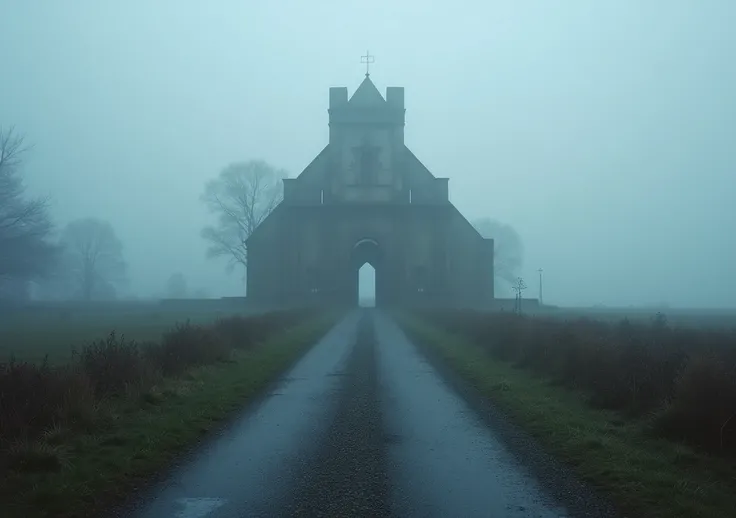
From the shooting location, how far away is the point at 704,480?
25.5ft

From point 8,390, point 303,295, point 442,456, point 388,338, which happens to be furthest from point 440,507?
point 303,295

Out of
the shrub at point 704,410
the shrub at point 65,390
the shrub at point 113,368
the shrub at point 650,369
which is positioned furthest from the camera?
the shrub at point 113,368

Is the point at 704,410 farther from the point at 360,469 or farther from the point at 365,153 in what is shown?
the point at 365,153

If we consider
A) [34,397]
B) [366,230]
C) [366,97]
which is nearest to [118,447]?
[34,397]

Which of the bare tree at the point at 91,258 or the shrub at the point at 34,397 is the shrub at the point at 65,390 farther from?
the bare tree at the point at 91,258

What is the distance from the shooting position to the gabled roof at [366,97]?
63.9 metres

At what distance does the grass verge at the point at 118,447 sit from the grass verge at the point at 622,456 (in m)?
4.93

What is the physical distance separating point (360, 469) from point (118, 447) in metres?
3.14

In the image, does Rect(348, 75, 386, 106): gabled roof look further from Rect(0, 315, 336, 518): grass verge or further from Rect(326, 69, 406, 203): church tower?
Rect(0, 315, 336, 518): grass verge

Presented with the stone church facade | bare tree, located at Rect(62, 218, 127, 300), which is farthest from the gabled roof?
bare tree, located at Rect(62, 218, 127, 300)

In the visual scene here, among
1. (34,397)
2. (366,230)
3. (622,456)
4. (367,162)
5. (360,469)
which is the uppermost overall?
(367,162)

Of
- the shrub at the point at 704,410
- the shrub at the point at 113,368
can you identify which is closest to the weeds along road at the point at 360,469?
the shrub at the point at 704,410

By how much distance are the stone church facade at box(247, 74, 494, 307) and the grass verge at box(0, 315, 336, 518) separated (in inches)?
1787

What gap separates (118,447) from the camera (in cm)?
910
